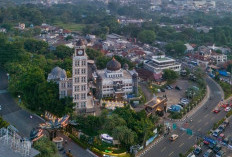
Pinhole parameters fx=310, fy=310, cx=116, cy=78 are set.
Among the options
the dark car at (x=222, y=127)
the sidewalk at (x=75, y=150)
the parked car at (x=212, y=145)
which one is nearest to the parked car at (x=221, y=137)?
the dark car at (x=222, y=127)

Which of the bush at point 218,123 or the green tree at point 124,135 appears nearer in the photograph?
the green tree at point 124,135

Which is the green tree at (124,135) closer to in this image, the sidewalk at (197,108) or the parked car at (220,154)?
the parked car at (220,154)

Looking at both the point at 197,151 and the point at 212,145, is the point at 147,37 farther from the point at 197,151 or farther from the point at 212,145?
the point at 197,151

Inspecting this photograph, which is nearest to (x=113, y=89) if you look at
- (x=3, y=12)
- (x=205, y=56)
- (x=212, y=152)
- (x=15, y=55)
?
(x=212, y=152)

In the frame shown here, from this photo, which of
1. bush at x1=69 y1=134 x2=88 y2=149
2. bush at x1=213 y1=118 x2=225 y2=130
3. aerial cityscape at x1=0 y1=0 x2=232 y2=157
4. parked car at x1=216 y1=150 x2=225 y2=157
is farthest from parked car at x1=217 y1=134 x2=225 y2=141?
bush at x1=69 y1=134 x2=88 y2=149

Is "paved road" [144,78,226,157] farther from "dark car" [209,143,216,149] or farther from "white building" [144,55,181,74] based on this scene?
"white building" [144,55,181,74]

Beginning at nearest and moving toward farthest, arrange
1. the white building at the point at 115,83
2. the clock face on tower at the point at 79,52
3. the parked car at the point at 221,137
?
the parked car at the point at 221,137
the clock face on tower at the point at 79,52
the white building at the point at 115,83

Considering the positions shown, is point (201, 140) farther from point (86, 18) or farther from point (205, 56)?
point (86, 18)

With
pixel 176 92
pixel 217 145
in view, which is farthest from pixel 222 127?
pixel 176 92
